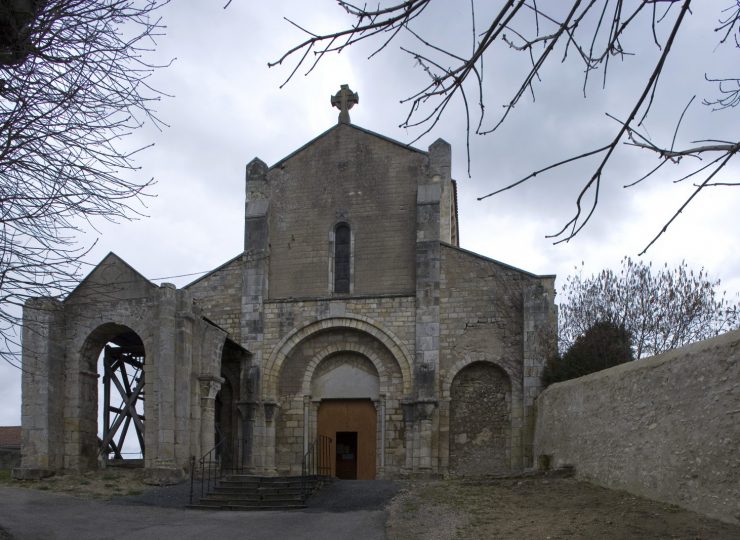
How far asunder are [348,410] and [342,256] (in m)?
4.35

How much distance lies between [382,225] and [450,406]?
5.41m

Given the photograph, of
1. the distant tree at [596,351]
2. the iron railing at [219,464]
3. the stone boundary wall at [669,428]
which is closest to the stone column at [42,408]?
the iron railing at [219,464]

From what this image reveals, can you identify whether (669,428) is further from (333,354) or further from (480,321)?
(333,354)

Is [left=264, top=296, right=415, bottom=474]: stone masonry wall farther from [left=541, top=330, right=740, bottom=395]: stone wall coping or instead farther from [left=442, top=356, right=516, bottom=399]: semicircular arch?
[left=541, top=330, right=740, bottom=395]: stone wall coping

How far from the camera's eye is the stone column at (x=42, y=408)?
19.0 meters

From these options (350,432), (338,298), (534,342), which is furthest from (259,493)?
(534,342)

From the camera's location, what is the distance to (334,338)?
23.4 meters

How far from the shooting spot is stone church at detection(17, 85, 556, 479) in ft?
65.0

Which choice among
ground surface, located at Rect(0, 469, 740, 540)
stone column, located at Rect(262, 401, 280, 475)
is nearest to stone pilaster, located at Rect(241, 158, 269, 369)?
stone column, located at Rect(262, 401, 280, 475)

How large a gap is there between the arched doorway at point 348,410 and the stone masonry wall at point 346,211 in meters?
2.12

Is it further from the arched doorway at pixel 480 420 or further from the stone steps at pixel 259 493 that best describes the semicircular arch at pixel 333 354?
the stone steps at pixel 259 493

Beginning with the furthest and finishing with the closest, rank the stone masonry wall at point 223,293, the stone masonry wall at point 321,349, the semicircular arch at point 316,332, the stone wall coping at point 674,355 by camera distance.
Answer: the stone masonry wall at point 223,293
the semicircular arch at point 316,332
the stone masonry wall at point 321,349
the stone wall coping at point 674,355

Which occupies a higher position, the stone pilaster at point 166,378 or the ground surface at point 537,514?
the stone pilaster at point 166,378

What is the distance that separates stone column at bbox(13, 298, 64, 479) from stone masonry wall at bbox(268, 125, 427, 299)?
21.3ft
